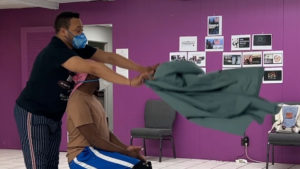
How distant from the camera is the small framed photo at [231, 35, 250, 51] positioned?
23.5ft

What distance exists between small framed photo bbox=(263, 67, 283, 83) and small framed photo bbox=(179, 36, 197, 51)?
117cm

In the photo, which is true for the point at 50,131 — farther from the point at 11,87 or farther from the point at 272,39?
the point at 11,87

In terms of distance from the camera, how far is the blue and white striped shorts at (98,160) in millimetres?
2707

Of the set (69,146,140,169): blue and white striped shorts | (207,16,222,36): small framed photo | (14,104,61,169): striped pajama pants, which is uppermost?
(207,16,222,36): small framed photo

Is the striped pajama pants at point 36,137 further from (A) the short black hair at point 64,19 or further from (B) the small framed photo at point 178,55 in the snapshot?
(B) the small framed photo at point 178,55

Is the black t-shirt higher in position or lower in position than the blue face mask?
lower

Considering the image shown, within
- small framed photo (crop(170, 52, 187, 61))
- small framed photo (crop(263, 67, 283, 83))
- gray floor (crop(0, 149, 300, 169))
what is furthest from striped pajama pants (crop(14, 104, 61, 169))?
small framed photo (crop(170, 52, 187, 61))

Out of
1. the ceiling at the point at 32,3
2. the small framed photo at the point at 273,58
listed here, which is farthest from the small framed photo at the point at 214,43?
the ceiling at the point at 32,3

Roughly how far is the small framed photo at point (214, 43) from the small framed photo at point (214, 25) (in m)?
0.06

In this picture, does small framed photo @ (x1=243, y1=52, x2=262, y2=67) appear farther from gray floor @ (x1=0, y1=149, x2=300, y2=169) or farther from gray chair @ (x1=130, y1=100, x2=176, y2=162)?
gray floor @ (x1=0, y1=149, x2=300, y2=169)

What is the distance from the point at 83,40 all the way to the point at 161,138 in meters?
4.37

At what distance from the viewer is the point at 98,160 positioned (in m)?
2.71

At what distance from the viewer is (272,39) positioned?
23.1 feet

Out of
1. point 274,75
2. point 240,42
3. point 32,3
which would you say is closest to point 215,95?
point 274,75
